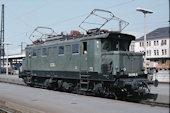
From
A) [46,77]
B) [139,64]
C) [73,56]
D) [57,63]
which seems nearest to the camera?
[139,64]

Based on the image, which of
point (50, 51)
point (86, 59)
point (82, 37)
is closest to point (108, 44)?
point (86, 59)

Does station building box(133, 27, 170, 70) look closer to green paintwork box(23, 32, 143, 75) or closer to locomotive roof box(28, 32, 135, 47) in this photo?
locomotive roof box(28, 32, 135, 47)

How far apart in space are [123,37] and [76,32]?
15.1ft

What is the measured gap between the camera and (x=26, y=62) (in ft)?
75.3

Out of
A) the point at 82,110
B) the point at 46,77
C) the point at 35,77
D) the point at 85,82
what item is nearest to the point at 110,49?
the point at 85,82

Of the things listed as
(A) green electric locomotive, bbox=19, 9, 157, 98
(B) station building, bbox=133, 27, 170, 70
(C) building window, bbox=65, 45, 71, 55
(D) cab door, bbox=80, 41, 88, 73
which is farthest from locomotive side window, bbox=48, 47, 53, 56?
(B) station building, bbox=133, 27, 170, 70

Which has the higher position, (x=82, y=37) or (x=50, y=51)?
(x=82, y=37)

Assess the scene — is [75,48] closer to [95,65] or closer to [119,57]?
[95,65]

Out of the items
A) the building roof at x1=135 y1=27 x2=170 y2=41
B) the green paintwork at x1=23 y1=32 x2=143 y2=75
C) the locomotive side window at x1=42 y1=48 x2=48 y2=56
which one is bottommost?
the green paintwork at x1=23 y1=32 x2=143 y2=75

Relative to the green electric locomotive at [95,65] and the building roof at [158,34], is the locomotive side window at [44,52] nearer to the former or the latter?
the green electric locomotive at [95,65]

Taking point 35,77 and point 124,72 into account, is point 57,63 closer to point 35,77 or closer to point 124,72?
point 35,77

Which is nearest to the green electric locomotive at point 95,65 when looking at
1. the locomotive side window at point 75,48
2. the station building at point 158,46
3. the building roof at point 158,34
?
the locomotive side window at point 75,48

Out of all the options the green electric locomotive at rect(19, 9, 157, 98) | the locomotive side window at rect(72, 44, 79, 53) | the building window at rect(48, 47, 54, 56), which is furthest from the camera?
the building window at rect(48, 47, 54, 56)

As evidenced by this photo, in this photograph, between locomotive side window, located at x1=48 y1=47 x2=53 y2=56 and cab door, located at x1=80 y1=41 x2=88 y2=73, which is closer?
cab door, located at x1=80 y1=41 x2=88 y2=73
